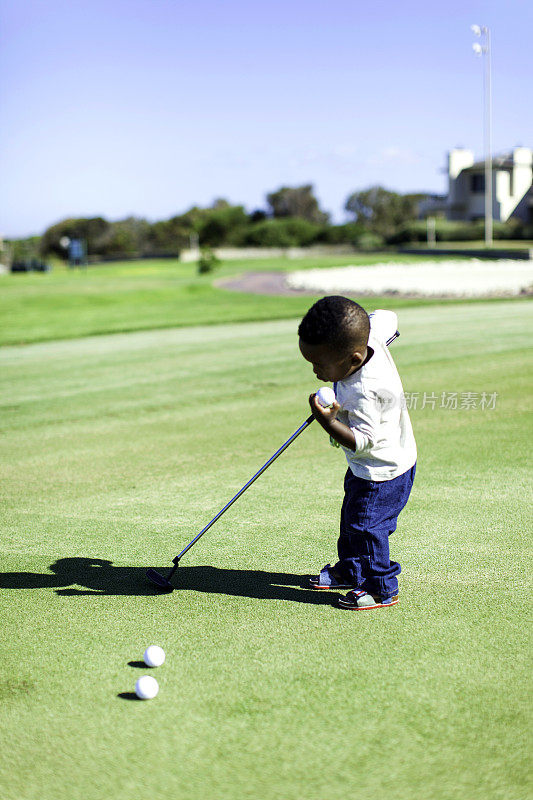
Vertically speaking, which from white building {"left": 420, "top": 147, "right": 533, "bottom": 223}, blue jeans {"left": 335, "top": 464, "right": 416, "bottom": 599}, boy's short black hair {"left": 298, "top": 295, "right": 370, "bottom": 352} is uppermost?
white building {"left": 420, "top": 147, "right": 533, "bottom": 223}

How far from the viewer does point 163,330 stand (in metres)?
20.2

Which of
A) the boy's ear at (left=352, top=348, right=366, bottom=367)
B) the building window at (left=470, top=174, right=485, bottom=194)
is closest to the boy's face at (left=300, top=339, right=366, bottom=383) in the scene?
the boy's ear at (left=352, top=348, right=366, bottom=367)

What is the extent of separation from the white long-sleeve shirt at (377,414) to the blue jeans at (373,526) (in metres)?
0.08

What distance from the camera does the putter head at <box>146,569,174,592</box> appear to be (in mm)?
4289

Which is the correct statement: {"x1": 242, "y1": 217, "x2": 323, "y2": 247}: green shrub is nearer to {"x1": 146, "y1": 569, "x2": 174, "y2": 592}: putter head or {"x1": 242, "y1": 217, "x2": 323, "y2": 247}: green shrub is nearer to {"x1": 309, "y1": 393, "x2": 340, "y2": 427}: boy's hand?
{"x1": 146, "y1": 569, "x2": 174, "y2": 592}: putter head

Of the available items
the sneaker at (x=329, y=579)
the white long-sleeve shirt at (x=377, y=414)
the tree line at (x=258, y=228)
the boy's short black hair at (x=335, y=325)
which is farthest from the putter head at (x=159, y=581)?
the tree line at (x=258, y=228)

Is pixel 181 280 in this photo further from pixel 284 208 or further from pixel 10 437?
pixel 284 208

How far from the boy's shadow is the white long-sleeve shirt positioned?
80cm

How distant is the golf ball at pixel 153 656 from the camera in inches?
134

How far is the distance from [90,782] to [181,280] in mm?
39517

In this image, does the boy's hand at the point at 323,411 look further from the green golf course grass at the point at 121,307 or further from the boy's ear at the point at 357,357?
the green golf course grass at the point at 121,307

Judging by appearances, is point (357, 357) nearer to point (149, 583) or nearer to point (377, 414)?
point (377, 414)

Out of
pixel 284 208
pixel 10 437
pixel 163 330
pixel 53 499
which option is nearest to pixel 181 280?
pixel 163 330

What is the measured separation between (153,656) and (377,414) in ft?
4.95
